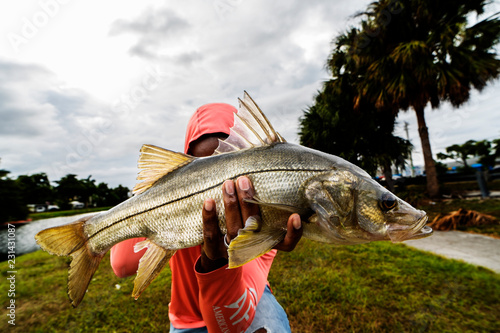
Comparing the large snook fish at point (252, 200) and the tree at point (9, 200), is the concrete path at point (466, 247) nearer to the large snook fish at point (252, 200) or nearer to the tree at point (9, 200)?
the large snook fish at point (252, 200)

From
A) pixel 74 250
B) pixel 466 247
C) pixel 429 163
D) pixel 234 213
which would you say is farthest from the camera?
pixel 429 163

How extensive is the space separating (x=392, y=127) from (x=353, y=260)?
39.7ft

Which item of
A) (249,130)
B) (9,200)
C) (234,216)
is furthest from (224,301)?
(9,200)

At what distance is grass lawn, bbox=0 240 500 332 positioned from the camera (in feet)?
9.80

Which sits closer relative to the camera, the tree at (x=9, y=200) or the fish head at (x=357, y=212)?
the fish head at (x=357, y=212)

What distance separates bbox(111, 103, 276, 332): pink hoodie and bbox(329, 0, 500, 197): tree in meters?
10.7

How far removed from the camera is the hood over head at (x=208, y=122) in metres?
2.51

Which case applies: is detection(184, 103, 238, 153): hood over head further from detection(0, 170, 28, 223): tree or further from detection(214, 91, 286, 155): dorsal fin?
detection(0, 170, 28, 223): tree

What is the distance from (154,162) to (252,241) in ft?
2.94

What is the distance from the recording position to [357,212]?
4.54ft

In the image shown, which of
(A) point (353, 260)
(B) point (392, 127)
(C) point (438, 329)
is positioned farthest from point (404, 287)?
(B) point (392, 127)

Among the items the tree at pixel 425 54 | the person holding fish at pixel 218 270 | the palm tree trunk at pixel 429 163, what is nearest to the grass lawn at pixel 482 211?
the palm tree trunk at pixel 429 163

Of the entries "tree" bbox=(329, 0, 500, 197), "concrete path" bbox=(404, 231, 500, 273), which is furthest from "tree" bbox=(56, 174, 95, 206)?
"concrete path" bbox=(404, 231, 500, 273)

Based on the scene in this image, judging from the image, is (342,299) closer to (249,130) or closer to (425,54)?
(249,130)
